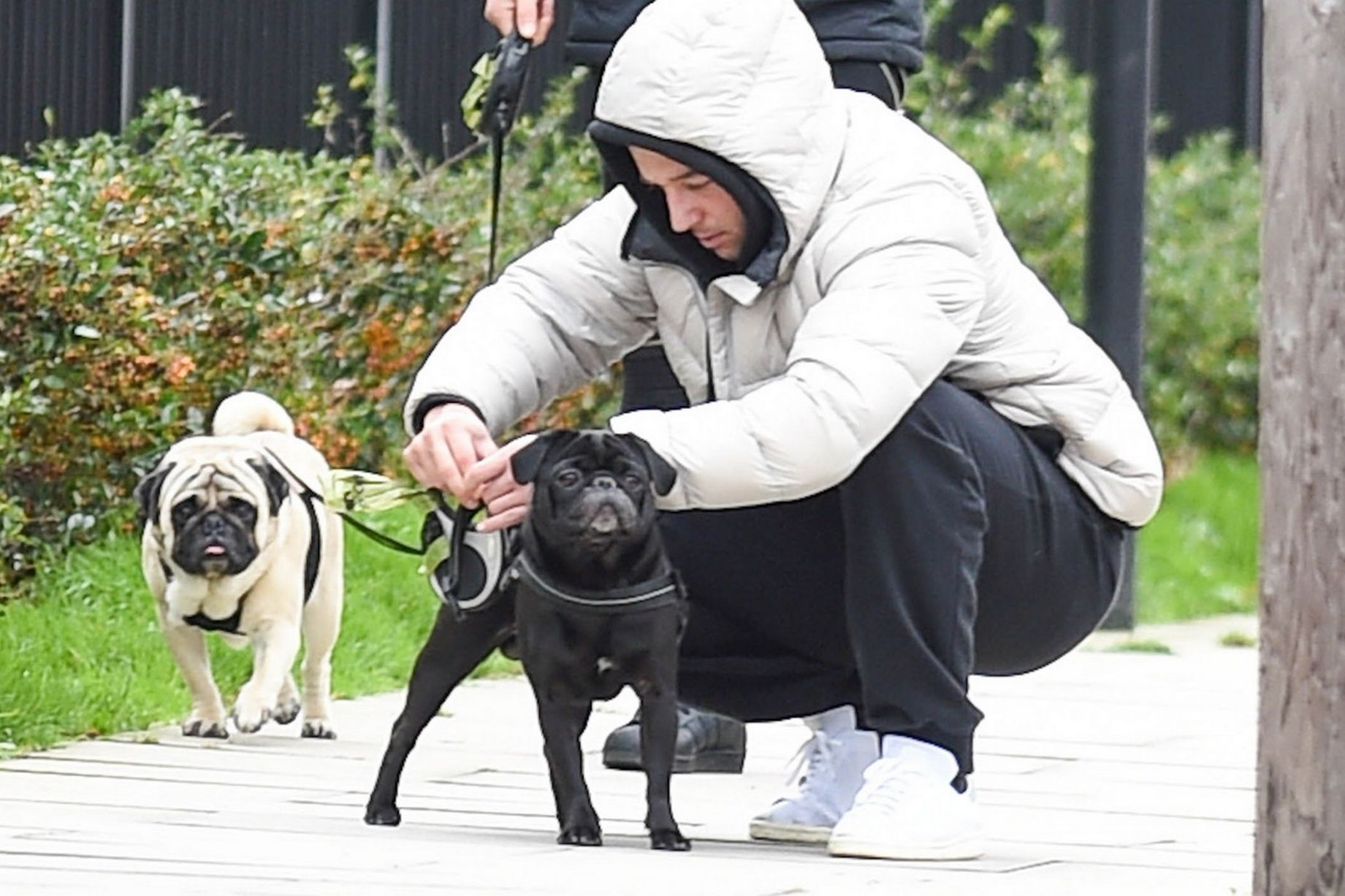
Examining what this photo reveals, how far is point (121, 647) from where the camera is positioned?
606 cm

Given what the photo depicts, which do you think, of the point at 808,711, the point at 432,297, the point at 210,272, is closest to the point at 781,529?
the point at 808,711

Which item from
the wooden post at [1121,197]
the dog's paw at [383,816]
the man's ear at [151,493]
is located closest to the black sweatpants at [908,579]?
the dog's paw at [383,816]

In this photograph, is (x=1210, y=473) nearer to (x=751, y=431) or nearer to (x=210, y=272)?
(x=210, y=272)

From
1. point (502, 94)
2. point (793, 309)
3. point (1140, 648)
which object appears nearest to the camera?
point (793, 309)

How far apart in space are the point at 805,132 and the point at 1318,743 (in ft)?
4.27

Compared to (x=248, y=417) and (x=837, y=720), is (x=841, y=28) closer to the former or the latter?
(x=837, y=720)

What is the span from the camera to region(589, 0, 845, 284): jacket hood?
13.2ft

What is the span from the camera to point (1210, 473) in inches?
487

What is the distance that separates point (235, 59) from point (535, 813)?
467 cm

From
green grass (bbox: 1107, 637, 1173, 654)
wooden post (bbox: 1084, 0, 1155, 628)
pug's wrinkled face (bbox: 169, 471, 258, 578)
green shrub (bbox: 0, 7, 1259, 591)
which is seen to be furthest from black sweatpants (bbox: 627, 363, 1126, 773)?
wooden post (bbox: 1084, 0, 1155, 628)

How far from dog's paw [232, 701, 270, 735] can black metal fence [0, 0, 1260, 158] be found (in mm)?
2567

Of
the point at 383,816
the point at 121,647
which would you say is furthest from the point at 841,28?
the point at 121,647

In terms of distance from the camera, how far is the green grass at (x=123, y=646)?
5.39 meters

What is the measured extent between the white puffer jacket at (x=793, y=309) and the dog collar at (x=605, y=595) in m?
0.14
